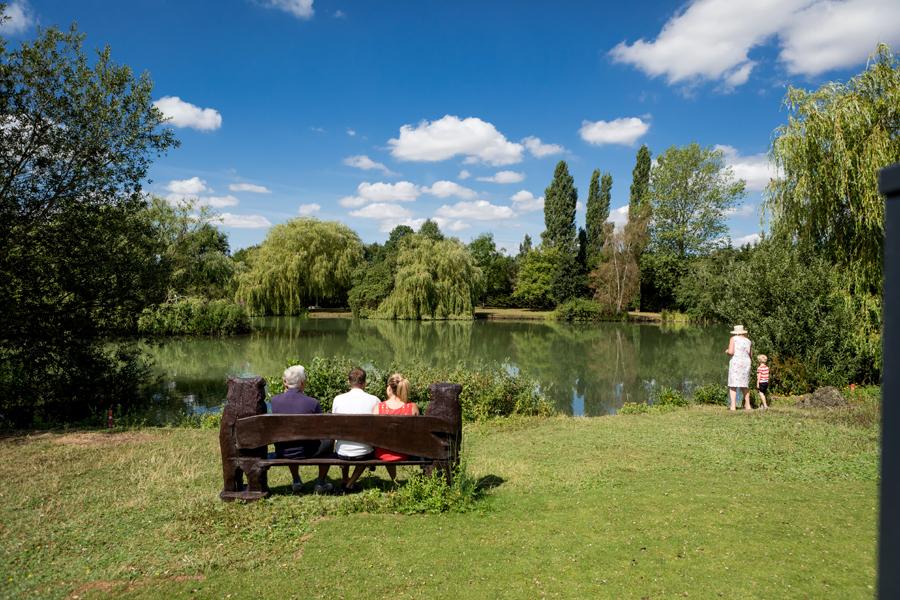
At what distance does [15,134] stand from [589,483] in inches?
466

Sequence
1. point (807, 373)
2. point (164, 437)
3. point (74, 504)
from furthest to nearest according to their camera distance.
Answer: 1. point (807, 373)
2. point (164, 437)
3. point (74, 504)

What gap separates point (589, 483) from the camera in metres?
5.92

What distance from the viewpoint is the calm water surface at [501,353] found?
17.0 m

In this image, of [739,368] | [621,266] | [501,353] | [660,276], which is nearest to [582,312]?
[621,266]

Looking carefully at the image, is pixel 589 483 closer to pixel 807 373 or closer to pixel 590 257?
pixel 807 373

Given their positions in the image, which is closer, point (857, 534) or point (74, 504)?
point (857, 534)

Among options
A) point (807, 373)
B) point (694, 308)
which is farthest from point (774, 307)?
point (694, 308)

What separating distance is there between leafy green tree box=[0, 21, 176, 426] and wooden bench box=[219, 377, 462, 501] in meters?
7.68

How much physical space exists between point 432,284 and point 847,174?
1309 inches

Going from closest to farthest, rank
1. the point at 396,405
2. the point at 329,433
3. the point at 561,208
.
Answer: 1. the point at 329,433
2. the point at 396,405
3. the point at 561,208

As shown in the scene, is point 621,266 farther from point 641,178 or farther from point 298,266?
point 298,266

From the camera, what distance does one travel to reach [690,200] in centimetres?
5038

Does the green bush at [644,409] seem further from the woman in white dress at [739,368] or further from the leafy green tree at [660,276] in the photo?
the leafy green tree at [660,276]

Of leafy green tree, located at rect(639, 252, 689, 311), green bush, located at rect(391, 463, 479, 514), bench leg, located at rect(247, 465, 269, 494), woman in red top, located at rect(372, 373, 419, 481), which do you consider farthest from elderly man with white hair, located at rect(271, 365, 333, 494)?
leafy green tree, located at rect(639, 252, 689, 311)
